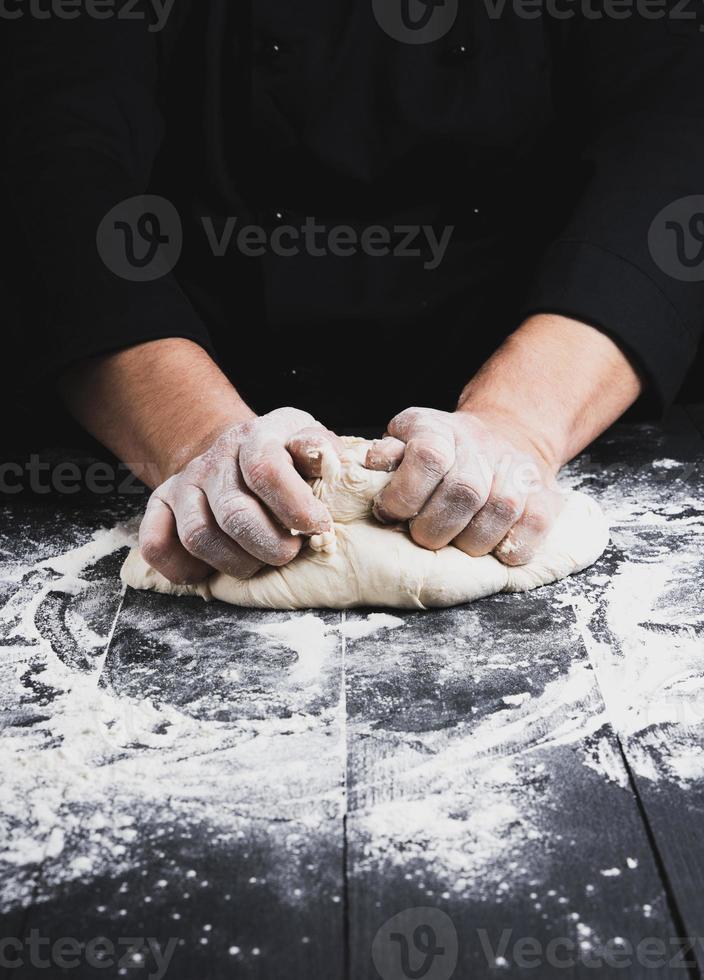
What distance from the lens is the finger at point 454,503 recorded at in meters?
1.18

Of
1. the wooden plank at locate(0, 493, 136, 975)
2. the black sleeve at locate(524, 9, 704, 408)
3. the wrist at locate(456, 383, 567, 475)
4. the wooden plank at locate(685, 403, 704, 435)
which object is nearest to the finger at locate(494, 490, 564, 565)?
the wrist at locate(456, 383, 567, 475)

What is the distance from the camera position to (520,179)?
1.71m

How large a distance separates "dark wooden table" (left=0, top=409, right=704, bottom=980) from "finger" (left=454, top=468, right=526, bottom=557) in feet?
0.28

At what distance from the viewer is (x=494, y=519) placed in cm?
122

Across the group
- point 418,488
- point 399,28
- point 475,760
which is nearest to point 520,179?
point 399,28

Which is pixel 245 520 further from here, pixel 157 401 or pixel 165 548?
pixel 157 401

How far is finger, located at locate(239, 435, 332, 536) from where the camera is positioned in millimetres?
1159

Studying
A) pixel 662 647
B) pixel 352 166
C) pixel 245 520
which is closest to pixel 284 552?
pixel 245 520

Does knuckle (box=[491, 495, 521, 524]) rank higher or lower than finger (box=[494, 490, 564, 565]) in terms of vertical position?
higher

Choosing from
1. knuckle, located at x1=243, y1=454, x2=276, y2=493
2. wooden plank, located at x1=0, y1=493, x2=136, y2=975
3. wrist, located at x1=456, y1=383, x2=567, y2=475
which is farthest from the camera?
wrist, located at x1=456, y1=383, x2=567, y2=475

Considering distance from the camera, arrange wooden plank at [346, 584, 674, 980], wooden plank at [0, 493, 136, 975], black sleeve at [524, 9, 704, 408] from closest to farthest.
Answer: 1. wooden plank at [346, 584, 674, 980]
2. wooden plank at [0, 493, 136, 975]
3. black sleeve at [524, 9, 704, 408]

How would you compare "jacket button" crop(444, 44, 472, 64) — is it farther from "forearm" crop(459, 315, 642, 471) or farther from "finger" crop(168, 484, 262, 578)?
"finger" crop(168, 484, 262, 578)

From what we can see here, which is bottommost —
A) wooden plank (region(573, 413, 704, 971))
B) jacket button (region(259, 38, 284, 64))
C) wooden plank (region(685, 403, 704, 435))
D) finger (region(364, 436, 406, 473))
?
wooden plank (region(573, 413, 704, 971))

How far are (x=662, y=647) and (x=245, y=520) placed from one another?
21.0 inches
